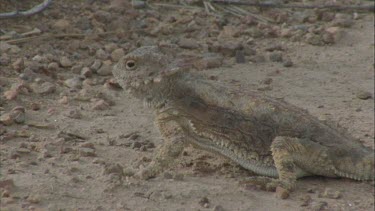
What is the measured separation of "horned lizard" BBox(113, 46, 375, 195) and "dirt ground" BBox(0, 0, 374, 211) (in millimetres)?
169

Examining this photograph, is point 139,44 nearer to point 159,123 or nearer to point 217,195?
point 159,123

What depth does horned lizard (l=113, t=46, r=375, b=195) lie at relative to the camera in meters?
7.51

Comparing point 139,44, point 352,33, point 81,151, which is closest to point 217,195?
point 81,151

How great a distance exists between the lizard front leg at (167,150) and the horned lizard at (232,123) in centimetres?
1

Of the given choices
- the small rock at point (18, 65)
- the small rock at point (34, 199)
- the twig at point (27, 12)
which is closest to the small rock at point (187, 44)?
the twig at point (27, 12)

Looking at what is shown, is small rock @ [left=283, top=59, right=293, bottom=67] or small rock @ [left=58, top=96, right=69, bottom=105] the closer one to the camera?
small rock @ [left=58, top=96, right=69, bottom=105]

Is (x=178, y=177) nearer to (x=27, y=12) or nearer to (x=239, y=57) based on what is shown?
(x=27, y=12)

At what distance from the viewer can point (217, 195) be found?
7023 mm

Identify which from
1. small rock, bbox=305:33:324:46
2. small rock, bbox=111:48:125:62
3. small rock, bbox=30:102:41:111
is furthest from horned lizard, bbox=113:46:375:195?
small rock, bbox=305:33:324:46

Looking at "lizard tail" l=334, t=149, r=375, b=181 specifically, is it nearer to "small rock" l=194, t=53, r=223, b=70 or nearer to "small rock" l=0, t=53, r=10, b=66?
"small rock" l=194, t=53, r=223, b=70

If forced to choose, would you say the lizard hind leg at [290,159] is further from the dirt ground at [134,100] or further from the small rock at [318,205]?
the small rock at [318,205]

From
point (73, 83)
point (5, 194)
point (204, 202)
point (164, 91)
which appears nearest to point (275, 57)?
point (73, 83)

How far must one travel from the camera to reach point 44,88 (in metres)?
8.92

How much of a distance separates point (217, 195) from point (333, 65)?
428 centimetres
